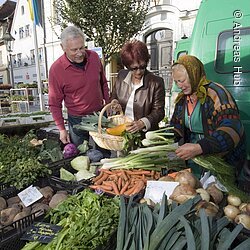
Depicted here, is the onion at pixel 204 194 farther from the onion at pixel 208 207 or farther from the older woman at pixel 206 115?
the older woman at pixel 206 115

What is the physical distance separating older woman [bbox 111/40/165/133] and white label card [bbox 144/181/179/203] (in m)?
0.62

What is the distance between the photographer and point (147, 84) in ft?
8.28

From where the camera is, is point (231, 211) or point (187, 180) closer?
point (231, 211)

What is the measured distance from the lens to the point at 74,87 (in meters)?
2.82

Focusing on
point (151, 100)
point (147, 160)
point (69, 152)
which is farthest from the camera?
point (69, 152)

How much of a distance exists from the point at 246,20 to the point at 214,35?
0.35m

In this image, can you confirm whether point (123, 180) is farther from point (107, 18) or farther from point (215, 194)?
point (107, 18)

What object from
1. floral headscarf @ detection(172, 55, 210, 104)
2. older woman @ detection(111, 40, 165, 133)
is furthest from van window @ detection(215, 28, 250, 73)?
floral headscarf @ detection(172, 55, 210, 104)

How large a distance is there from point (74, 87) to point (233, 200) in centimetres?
190

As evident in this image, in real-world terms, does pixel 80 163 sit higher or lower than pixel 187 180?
lower

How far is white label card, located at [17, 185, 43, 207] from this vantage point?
188 cm

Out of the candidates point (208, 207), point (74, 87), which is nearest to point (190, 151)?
point (208, 207)

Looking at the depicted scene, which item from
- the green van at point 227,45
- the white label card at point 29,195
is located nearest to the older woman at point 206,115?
the green van at point 227,45

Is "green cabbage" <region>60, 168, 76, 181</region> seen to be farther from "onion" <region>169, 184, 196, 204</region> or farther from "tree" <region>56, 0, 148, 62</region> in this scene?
"tree" <region>56, 0, 148, 62</region>
